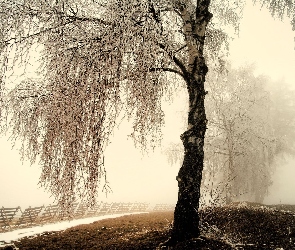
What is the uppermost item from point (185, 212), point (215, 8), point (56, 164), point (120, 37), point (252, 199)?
point (215, 8)

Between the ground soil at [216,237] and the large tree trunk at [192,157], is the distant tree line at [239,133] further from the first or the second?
the large tree trunk at [192,157]

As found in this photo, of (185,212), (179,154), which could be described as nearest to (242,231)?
(185,212)

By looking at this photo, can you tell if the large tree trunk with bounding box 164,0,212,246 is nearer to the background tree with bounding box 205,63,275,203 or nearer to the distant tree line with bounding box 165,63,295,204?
the distant tree line with bounding box 165,63,295,204

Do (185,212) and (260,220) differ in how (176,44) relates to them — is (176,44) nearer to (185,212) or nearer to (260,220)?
(185,212)

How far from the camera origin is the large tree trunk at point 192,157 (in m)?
4.99

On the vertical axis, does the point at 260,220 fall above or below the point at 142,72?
below

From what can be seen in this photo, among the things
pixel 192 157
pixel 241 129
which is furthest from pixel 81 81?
pixel 241 129

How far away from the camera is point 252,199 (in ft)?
71.2

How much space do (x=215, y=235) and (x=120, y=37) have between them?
388cm

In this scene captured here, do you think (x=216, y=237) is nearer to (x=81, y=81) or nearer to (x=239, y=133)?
(x=81, y=81)

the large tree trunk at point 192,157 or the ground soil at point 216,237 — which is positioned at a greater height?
the large tree trunk at point 192,157

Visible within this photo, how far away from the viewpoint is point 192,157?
5137mm

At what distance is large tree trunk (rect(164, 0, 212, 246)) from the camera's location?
4.99 m

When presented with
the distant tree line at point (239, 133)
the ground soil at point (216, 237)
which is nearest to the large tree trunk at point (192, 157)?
the ground soil at point (216, 237)
